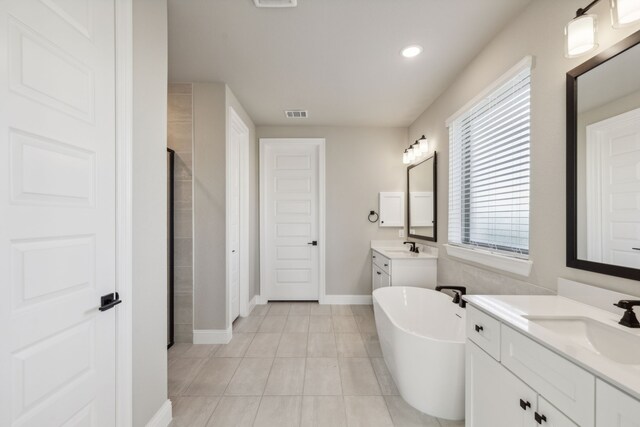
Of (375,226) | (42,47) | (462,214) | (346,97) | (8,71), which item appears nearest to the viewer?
(8,71)

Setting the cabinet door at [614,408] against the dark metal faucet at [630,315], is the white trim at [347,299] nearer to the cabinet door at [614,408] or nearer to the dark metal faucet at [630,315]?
the dark metal faucet at [630,315]

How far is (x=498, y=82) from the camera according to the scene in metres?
1.99

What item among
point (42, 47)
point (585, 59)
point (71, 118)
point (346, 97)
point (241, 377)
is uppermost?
point (346, 97)

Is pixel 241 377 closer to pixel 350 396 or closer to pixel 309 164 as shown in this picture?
pixel 350 396

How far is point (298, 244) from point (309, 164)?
4.14ft

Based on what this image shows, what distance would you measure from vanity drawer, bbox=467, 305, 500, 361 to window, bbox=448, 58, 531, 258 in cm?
72

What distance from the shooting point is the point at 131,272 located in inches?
54.4

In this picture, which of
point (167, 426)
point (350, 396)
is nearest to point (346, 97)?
point (350, 396)

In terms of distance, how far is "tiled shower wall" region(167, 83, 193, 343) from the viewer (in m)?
2.82

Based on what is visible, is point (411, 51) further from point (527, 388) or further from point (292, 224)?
point (292, 224)

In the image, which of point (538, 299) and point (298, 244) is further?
point (298, 244)

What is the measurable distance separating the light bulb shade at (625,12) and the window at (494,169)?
0.64 metres

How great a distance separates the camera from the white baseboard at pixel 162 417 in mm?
1584

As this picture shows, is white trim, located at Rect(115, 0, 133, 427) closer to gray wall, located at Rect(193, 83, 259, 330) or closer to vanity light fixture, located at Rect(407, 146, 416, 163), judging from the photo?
gray wall, located at Rect(193, 83, 259, 330)
